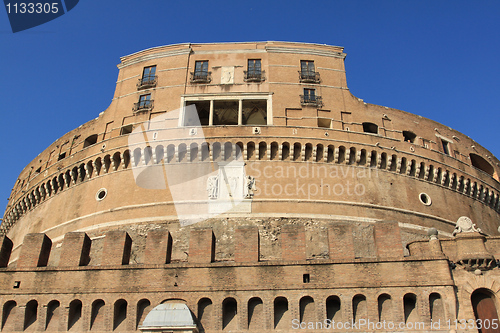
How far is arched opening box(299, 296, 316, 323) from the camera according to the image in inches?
520

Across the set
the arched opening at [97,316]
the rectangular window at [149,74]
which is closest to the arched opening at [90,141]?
the rectangular window at [149,74]

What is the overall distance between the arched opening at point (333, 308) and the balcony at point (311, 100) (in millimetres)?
14604

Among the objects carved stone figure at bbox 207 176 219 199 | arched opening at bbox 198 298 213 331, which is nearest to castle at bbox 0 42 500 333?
arched opening at bbox 198 298 213 331

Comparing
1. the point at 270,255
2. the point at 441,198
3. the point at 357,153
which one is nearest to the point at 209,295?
the point at 270,255

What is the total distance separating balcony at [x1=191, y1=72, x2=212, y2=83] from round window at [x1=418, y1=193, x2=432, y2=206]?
42.0 feet

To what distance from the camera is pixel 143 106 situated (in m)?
27.3

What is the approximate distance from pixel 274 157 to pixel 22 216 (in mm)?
16988

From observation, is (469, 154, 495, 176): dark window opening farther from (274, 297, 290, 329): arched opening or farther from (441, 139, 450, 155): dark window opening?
(274, 297, 290, 329): arched opening

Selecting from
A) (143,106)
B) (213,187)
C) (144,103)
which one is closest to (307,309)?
(213,187)

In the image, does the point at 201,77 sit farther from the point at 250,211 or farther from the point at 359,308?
the point at 359,308

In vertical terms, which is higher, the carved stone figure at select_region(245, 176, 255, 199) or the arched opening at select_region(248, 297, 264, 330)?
the carved stone figure at select_region(245, 176, 255, 199)

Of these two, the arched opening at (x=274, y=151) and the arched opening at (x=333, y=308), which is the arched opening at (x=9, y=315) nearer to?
the arched opening at (x=333, y=308)

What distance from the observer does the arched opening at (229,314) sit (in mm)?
13266

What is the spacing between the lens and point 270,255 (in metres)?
21.5
